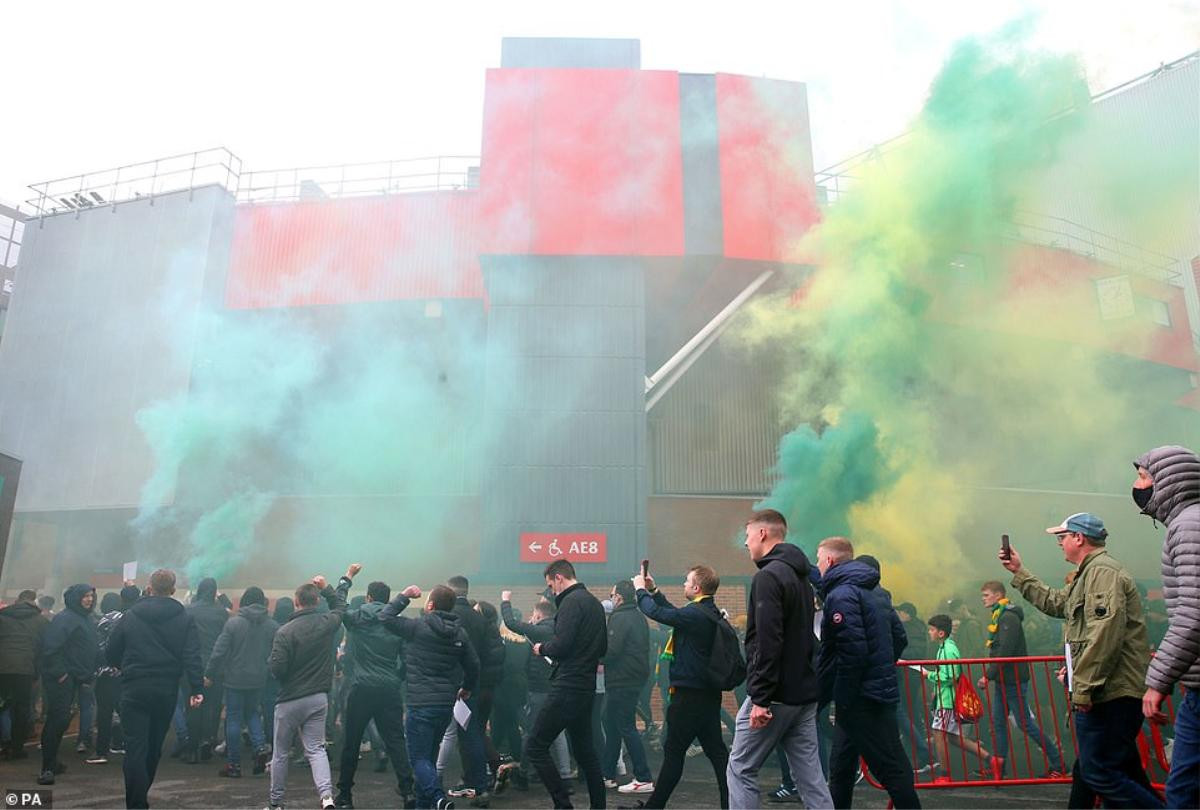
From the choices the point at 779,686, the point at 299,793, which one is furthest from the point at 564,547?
the point at 779,686

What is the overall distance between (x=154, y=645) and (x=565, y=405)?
9495 mm

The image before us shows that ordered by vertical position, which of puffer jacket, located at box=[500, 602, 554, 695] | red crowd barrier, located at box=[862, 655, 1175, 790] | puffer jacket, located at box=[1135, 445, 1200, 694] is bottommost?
red crowd barrier, located at box=[862, 655, 1175, 790]

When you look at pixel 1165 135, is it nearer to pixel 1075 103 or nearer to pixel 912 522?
pixel 1075 103

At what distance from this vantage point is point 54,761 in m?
7.04

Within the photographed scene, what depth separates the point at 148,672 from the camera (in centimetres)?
539

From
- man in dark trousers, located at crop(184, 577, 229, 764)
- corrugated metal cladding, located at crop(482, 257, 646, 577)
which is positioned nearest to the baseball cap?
man in dark trousers, located at crop(184, 577, 229, 764)

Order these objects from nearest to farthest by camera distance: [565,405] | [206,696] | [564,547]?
1. [206,696]
2. [564,547]
3. [565,405]

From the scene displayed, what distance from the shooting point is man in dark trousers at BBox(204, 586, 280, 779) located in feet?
25.0

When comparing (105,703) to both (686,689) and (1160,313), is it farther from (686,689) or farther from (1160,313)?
(1160,313)

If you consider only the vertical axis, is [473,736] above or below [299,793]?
above

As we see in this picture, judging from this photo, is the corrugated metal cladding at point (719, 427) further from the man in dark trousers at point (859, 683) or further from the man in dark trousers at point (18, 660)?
the man in dark trousers at point (859, 683)

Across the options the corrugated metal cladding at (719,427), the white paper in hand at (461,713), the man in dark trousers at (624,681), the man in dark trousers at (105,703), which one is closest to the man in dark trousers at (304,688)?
the white paper in hand at (461,713)

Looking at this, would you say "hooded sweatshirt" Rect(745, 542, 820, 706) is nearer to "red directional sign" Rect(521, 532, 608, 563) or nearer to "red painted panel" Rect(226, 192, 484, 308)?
"red directional sign" Rect(521, 532, 608, 563)

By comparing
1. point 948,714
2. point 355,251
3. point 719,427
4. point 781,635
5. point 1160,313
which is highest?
point 355,251
